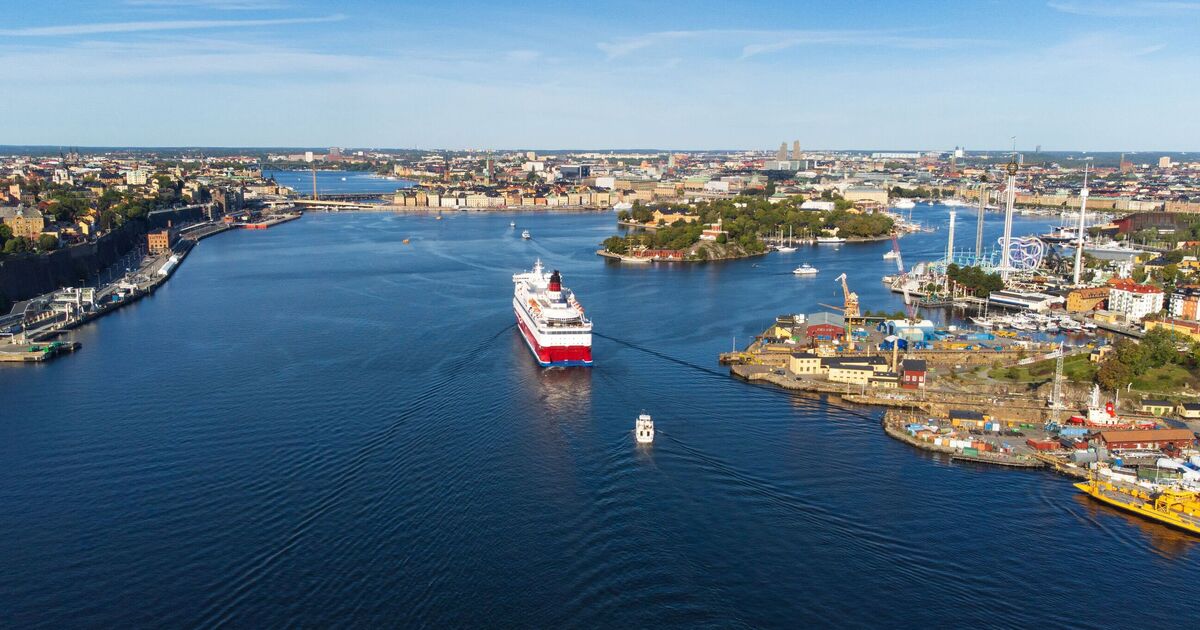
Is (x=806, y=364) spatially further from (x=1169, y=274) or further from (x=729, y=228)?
(x=729, y=228)

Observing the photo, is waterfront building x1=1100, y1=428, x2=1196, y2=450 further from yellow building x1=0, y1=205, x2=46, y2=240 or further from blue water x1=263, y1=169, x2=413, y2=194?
blue water x1=263, y1=169, x2=413, y2=194

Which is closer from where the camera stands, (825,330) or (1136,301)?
(825,330)

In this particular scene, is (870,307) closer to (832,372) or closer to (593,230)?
(832,372)

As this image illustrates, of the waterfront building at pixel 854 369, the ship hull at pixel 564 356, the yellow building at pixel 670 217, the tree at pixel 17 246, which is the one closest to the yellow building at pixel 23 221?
the tree at pixel 17 246

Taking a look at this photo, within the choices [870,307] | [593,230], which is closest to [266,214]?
[593,230]

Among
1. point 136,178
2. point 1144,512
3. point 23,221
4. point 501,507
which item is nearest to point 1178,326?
point 1144,512

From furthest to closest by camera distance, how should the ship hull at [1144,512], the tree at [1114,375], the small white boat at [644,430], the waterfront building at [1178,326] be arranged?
1. the waterfront building at [1178,326]
2. the tree at [1114,375]
3. the small white boat at [644,430]
4. the ship hull at [1144,512]

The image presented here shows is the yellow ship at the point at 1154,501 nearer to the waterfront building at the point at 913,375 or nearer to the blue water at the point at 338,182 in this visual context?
the waterfront building at the point at 913,375
